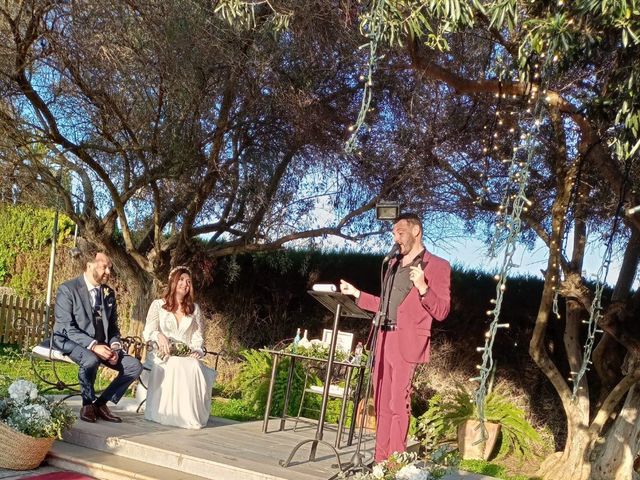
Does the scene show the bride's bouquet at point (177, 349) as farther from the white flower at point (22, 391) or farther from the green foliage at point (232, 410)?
the green foliage at point (232, 410)

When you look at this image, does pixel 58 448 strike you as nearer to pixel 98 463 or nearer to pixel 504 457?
pixel 98 463

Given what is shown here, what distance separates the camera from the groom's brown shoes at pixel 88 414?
5.93 metres

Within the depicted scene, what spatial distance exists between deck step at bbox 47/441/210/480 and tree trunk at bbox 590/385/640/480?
4.43m

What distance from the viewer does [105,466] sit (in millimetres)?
4879

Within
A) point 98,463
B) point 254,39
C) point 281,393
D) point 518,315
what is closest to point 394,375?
point 98,463

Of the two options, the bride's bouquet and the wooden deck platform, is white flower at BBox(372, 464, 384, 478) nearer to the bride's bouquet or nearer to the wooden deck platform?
the wooden deck platform

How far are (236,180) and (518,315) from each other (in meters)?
4.29

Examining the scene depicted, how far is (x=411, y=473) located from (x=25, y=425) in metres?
2.51

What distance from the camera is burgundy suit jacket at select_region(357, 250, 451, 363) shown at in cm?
464

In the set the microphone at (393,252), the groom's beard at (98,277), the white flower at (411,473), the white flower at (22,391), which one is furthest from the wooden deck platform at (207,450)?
the microphone at (393,252)

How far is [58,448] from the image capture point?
523 centimetres

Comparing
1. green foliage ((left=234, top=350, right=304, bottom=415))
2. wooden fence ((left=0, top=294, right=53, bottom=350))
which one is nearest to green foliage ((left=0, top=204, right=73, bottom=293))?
wooden fence ((left=0, top=294, right=53, bottom=350))

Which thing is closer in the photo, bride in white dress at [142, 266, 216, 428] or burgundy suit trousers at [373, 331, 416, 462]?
burgundy suit trousers at [373, 331, 416, 462]

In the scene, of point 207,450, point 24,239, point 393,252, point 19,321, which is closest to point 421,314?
point 393,252
